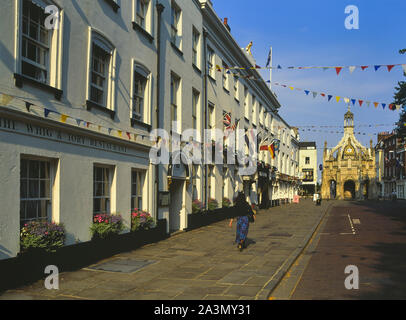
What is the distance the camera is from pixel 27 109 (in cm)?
781

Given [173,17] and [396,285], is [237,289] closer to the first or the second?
[396,285]

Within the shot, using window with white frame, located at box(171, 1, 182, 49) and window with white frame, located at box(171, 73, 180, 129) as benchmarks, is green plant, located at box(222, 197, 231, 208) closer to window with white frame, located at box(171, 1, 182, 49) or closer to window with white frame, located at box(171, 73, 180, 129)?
window with white frame, located at box(171, 73, 180, 129)

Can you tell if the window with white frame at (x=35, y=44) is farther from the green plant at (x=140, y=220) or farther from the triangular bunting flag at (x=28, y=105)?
the green plant at (x=140, y=220)

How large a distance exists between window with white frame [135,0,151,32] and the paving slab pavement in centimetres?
769

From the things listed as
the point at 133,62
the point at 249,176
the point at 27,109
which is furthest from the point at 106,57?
the point at 249,176

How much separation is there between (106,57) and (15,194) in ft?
17.5

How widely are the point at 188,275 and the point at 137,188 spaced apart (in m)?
5.26

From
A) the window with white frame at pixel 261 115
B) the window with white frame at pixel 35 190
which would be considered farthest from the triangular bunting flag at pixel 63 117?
the window with white frame at pixel 261 115

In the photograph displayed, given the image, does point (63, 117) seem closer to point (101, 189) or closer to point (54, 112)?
point (54, 112)

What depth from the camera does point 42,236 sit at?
809 centimetres

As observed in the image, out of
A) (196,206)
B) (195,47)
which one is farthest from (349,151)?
(196,206)

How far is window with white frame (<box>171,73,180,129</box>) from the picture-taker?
53.2 feet

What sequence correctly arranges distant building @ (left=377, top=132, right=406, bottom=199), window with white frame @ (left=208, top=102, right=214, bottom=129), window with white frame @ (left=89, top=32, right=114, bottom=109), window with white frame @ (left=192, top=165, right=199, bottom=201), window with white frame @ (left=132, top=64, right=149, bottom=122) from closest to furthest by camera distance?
window with white frame @ (left=89, top=32, right=114, bottom=109), window with white frame @ (left=132, top=64, right=149, bottom=122), window with white frame @ (left=192, top=165, right=199, bottom=201), window with white frame @ (left=208, top=102, right=214, bottom=129), distant building @ (left=377, top=132, right=406, bottom=199)

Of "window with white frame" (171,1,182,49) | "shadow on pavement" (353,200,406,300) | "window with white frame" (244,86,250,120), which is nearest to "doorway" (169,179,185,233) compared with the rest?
"window with white frame" (171,1,182,49)
